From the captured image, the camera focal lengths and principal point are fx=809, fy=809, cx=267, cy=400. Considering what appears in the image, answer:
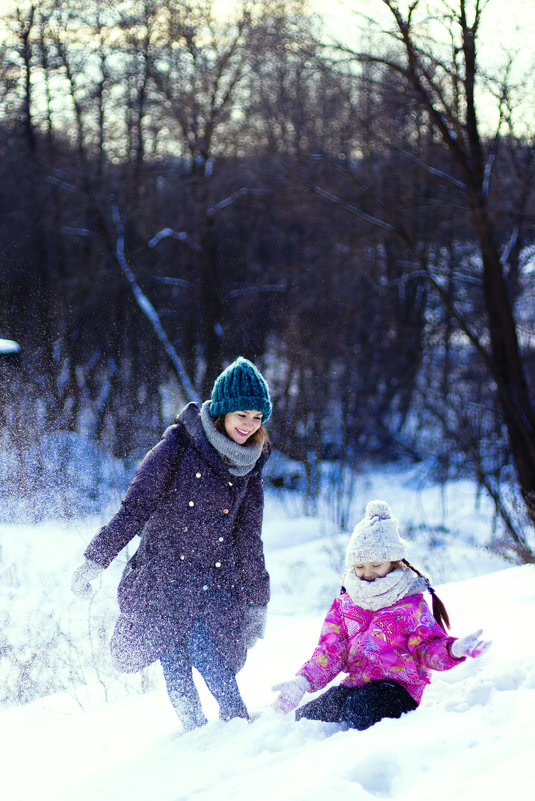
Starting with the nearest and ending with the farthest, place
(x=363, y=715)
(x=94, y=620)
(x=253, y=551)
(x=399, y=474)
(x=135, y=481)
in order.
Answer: (x=363, y=715) → (x=135, y=481) → (x=253, y=551) → (x=94, y=620) → (x=399, y=474)

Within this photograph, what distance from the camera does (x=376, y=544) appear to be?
273cm

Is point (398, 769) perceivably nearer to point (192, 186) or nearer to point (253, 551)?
point (253, 551)

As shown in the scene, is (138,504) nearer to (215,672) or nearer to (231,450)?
(231,450)

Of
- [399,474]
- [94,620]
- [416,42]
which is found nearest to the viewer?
[94,620]

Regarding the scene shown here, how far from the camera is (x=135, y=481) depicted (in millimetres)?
2854

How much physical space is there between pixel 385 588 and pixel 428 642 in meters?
0.22

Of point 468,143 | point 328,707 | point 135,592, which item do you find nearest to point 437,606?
point 328,707

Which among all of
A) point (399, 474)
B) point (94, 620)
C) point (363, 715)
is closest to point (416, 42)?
point (94, 620)

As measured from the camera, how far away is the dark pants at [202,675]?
9.43ft

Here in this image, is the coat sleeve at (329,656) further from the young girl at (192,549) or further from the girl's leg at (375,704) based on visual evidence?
the young girl at (192,549)

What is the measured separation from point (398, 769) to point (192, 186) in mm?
14548

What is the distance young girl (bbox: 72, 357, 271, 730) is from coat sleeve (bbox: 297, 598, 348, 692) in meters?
0.29

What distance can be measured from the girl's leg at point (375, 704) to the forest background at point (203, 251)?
8384 millimetres

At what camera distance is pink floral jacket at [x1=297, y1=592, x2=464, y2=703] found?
2666mm
